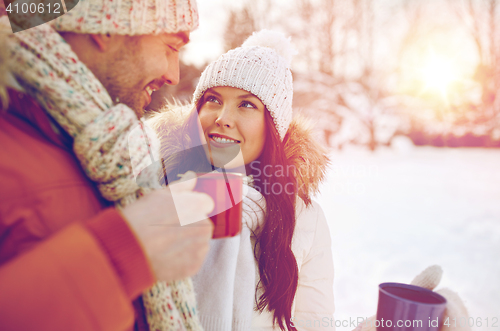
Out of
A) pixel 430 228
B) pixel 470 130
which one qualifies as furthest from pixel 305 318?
pixel 470 130

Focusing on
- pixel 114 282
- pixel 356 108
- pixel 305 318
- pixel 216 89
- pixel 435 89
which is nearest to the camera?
pixel 114 282

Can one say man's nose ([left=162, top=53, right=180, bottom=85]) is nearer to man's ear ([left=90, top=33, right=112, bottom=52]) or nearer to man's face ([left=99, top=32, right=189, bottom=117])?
man's face ([left=99, top=32, right=189, bottom=117])

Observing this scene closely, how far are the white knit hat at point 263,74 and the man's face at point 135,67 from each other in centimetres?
75

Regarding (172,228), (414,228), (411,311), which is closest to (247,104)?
(172,228)

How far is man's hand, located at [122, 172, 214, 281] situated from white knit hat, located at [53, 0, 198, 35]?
1.69 feet

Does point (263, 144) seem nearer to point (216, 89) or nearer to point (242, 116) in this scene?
point (242, 116)

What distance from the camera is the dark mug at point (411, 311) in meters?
0.84

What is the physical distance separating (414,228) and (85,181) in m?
4.42

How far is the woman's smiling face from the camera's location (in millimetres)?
1684

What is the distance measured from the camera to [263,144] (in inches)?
72.6

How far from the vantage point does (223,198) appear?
0.81 meters

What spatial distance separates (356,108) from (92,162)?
1027 cm

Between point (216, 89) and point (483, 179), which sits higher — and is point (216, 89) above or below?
above

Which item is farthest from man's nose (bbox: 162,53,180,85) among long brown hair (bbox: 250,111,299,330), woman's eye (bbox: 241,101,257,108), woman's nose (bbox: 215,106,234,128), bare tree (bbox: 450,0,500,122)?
bare tree (bbox: 450,0,500,122)
